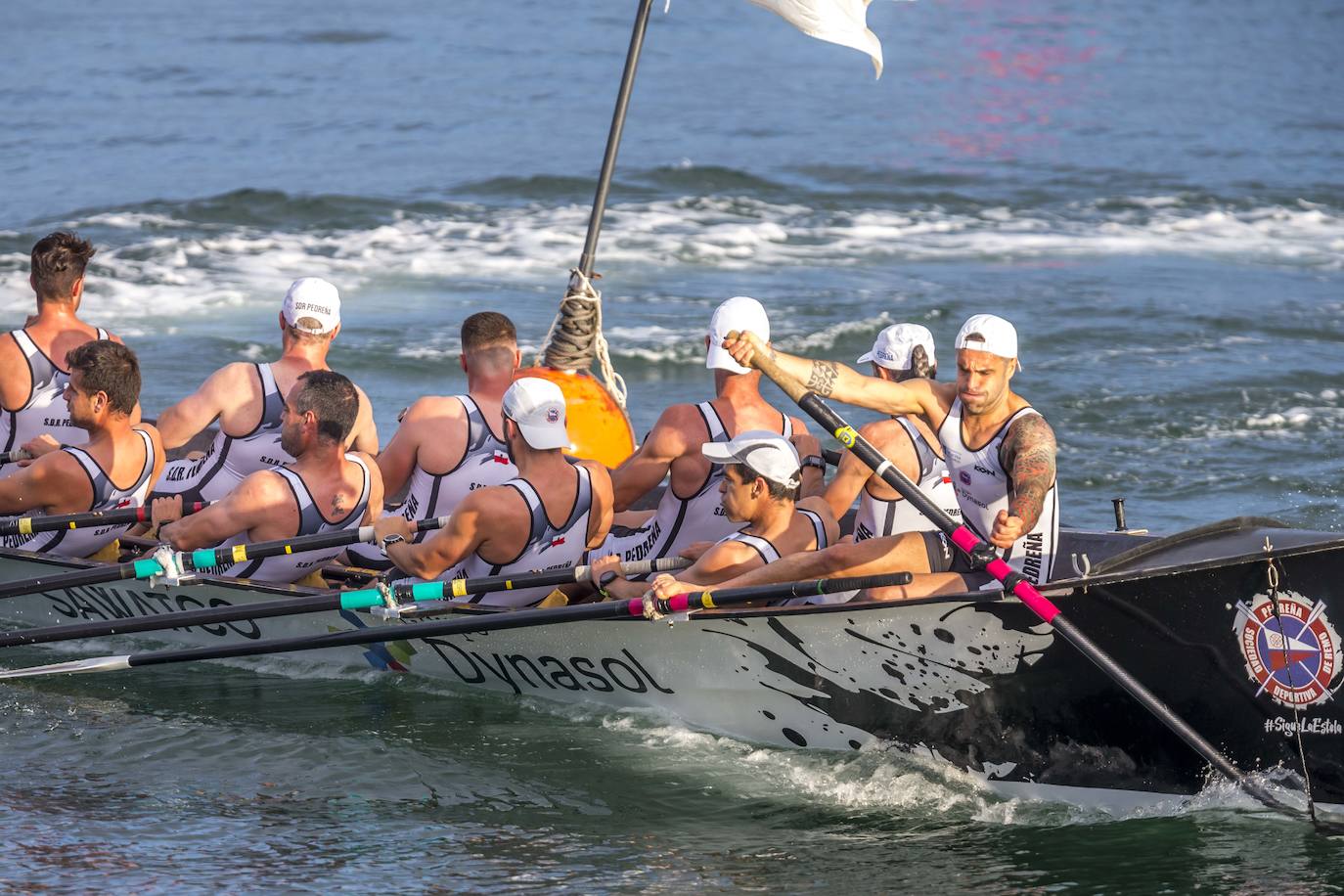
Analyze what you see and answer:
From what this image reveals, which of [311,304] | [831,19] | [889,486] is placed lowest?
[889,486]

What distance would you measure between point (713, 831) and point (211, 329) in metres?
12.9

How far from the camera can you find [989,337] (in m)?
Answer: 7.23

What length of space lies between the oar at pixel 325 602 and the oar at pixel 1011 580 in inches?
52.1

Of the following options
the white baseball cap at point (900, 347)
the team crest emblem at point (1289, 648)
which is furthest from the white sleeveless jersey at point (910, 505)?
the team crest emblem at point (1289, 648)

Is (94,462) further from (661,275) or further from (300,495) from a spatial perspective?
(661,275)

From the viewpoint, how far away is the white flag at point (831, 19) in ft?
33.5

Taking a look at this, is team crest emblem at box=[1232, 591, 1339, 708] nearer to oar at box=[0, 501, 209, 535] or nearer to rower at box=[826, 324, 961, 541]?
rower at box=[826, 324, 961, 541]

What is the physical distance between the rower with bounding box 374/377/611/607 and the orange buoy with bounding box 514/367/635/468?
1577mm

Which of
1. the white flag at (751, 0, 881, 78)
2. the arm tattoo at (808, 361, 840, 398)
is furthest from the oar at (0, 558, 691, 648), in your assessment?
the white flag at (751, 0, 881, 78)

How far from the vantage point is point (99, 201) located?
24.5m

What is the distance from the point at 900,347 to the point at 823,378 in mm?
1688

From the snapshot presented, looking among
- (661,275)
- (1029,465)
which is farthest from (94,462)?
(661,275)

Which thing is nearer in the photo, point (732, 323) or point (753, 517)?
point (753, 517)

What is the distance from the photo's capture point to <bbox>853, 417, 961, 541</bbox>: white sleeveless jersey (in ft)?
27.3
